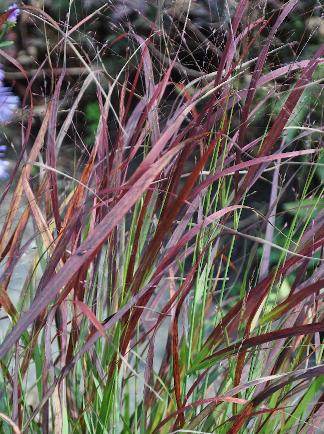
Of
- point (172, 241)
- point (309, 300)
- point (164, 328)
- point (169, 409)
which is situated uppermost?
point (172, 241)

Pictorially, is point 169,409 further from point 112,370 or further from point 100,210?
point 100,210

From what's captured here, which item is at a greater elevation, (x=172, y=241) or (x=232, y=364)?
(x=172, y=241)

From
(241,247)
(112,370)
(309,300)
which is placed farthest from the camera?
(241,247)

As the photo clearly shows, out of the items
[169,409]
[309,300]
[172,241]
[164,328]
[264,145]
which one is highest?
[264,145]

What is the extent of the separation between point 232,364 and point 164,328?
1.33 m

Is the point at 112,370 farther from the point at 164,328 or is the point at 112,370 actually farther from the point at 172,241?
the point at 164,328

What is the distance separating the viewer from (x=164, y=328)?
7.23ft

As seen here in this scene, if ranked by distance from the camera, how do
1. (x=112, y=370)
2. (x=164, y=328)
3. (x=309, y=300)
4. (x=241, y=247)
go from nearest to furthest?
(x=112, y=370)
(x=309, y=300)
(x=164, y=328)
(x=241, y=247)

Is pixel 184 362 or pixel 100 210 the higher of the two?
pixel 100 210

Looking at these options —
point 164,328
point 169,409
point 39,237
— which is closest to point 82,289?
point 39,237

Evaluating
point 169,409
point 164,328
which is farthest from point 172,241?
point 164,328

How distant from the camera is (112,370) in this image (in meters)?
0.84

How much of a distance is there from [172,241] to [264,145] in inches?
6.4

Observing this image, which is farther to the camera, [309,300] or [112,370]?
[309,300]
